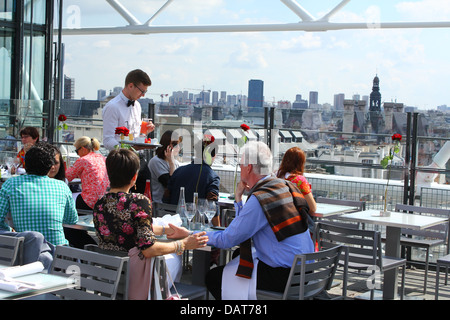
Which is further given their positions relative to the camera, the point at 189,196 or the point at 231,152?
the point at 231,152

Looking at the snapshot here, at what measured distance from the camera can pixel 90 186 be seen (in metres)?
5.56

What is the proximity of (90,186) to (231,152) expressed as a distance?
3.33 metres

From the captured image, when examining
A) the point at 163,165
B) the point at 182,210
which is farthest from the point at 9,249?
the point at 163,165

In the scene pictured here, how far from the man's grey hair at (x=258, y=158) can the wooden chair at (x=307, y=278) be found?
575mm

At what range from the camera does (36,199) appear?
3.98m

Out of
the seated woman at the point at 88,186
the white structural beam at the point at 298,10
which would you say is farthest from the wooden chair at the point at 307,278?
the white structural beam at the point at 298,10

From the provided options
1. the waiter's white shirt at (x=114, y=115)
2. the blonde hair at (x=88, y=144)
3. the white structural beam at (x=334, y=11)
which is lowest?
the blonde hair at (x=88, y=144)

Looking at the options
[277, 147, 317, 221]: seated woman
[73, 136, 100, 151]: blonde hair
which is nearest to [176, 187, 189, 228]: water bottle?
[277, 147, 317, 221]: seated woman

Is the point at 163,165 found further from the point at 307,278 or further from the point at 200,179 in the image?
the point at 307,278

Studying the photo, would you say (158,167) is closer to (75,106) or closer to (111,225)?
(111,225)

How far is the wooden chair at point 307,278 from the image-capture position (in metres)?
3.45

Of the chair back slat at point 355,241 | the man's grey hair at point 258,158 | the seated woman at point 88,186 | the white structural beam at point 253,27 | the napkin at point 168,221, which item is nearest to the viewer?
the man's grey hair at point 258,158

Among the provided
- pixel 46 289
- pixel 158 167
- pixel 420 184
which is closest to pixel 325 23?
pixel 420 184

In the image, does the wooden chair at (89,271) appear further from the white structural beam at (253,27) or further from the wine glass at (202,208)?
the white structural beam at (253,27)
